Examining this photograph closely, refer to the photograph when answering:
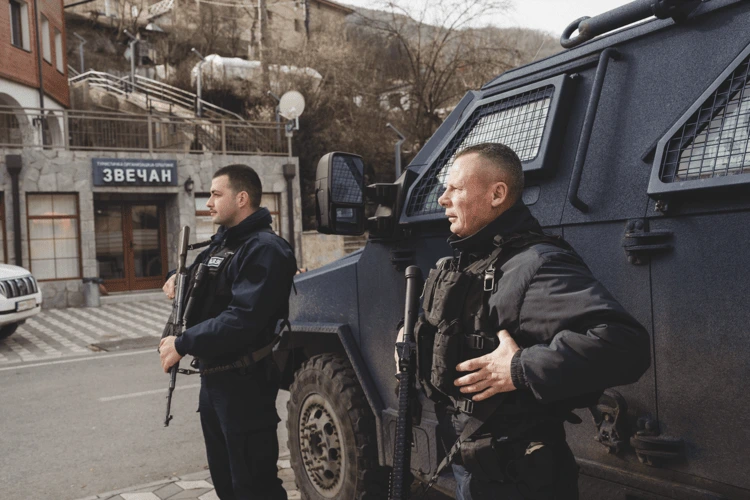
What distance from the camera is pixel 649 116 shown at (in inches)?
91.4

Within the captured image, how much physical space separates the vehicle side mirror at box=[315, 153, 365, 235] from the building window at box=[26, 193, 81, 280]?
16011mm

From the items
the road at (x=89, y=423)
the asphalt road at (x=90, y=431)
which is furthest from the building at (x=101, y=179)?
the asphalt road at (x=90, y=431)

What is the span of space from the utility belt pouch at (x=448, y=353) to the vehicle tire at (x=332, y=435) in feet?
4.78

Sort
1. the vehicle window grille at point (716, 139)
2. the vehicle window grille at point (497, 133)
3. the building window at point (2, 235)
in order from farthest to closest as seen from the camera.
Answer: the building window at point (2, 235)
the vehicle window grille at point (497, 133)
the vehicle window grille at point (716, 139)

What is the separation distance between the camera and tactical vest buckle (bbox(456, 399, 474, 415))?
1.95 metres

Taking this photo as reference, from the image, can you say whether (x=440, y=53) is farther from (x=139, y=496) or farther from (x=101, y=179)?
(x=139, y=496)

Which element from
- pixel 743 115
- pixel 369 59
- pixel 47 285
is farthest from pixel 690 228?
pixel 369 59

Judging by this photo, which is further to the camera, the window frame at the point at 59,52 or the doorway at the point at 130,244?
the window frame at the point at 59,52

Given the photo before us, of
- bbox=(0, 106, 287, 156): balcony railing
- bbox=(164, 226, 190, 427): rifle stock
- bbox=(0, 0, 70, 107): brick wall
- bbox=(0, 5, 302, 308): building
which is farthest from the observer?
bbox=(0, 0, 70, 107): brick wall

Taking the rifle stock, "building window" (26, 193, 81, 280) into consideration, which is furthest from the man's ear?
"building window" (26, 193, 81, 280)

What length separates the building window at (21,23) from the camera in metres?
21.2

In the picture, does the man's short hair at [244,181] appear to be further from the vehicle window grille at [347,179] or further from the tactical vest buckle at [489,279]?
the tactical vest buckle at [489,279]

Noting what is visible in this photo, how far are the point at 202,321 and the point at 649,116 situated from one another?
2098 mm

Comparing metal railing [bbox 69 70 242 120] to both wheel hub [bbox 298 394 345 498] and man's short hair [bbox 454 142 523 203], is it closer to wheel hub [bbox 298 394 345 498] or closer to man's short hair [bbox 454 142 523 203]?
wheel hub [bbox 298 394 345 498]
